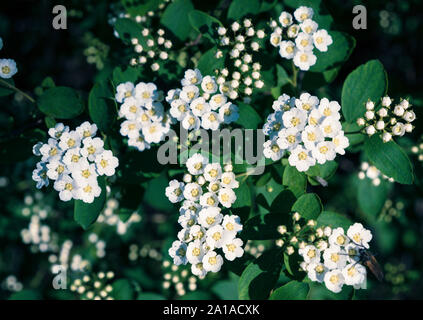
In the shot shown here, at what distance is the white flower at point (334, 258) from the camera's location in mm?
2447

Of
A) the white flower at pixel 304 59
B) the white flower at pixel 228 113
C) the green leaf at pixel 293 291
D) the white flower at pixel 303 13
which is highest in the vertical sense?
the white flower at pixel 303 13

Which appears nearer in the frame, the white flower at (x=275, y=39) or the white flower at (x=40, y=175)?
the white flower at (x=40, y=175)

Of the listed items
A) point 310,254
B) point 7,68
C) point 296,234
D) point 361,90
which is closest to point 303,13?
point 361,90

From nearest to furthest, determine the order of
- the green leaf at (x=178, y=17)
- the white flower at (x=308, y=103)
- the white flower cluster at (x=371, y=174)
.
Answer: the white flower at (x=308, y=103) < the green leaf at (x=178, y=17) < the white flower cluster at (x=371, y=174)

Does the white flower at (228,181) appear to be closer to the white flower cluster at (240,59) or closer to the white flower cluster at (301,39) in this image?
the white flower cluster at (240,59)

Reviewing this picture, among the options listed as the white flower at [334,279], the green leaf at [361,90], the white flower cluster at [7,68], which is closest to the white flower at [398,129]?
the green leaf at [361,90]

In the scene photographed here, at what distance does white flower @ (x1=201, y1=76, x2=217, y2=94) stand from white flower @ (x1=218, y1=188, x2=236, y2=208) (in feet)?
2.45

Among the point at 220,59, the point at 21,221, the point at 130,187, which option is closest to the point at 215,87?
the point at 220,59

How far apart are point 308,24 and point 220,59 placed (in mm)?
711

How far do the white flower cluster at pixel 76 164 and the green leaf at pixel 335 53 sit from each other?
5.89ft

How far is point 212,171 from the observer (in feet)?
8.54

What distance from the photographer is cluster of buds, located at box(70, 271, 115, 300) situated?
3381 mm

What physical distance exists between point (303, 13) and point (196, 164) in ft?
4.66

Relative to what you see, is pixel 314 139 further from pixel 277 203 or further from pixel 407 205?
pixel 407 205
